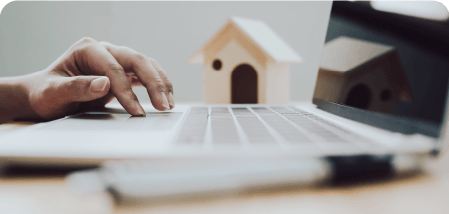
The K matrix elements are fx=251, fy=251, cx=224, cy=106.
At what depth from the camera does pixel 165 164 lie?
0.21 m

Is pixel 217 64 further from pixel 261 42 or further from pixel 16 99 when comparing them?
pixel 16 99

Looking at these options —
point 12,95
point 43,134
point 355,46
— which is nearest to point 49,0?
point 12,95

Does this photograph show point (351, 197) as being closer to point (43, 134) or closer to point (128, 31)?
point (43, 134)

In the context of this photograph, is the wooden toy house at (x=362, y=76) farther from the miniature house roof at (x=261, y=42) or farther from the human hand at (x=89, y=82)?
the human hand at (x=89, y=82)

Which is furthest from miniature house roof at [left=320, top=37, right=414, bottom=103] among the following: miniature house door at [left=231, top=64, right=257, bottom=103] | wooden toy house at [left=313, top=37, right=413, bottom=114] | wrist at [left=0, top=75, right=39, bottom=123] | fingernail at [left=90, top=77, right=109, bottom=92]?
wrist at [left=0, top=75, right=39, bottom=123]

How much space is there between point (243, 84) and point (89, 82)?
1.79ft

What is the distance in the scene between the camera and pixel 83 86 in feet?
1.40

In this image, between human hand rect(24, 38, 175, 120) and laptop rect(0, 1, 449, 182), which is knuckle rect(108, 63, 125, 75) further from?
laptop rect(0, 1, 449, 182)

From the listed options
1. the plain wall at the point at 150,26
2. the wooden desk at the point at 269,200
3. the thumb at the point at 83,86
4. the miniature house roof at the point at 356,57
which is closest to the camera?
the wooden desk at the point at 269,200

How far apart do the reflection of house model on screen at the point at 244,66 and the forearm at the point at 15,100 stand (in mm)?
488

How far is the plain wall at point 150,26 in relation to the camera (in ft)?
4.10

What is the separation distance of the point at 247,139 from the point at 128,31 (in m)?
1.22

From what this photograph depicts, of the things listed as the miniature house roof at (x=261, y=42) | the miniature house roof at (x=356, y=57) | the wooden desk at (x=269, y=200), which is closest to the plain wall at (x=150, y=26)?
the miniature house roof at (x=261, y=42)

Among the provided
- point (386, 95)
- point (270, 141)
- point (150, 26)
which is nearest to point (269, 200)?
point (270, 141)
